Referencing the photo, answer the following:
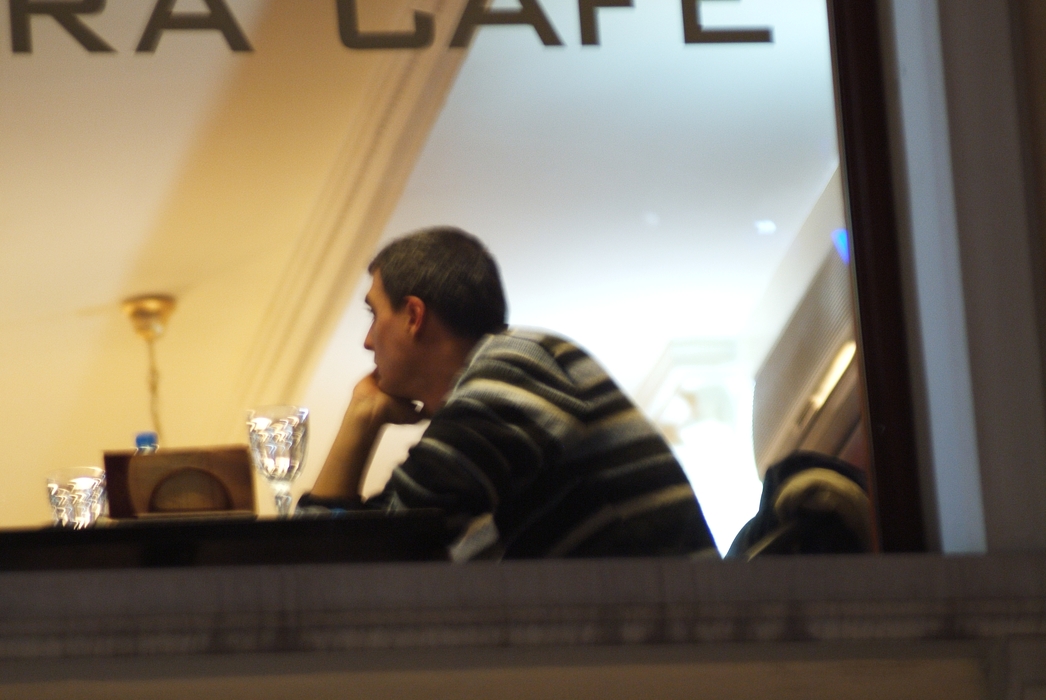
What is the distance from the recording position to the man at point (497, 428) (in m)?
1.06

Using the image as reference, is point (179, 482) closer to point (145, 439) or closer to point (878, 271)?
point (145, 439)

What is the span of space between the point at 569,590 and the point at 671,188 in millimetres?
434

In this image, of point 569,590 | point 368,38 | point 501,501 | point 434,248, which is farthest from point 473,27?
point 569,590

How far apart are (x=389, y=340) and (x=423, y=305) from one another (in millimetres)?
50

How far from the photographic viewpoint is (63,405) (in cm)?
105

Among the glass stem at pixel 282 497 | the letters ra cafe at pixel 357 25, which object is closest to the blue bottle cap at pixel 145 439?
the glass stem at pixel 282 497

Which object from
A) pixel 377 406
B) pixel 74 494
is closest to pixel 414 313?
pixel 377 406

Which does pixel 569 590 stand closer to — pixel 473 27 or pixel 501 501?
pixel 501 501

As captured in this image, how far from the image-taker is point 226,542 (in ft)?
3.05

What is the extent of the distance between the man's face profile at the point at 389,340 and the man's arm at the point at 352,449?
0.04 m

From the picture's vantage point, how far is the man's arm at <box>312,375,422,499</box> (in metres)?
1.06

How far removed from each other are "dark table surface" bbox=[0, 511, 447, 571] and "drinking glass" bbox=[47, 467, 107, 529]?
8 cm

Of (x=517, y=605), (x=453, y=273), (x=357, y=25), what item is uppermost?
(x=357, y=25)

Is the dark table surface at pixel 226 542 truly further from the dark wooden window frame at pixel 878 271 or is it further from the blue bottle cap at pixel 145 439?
the dark wooden window frame at pixel 878 271
